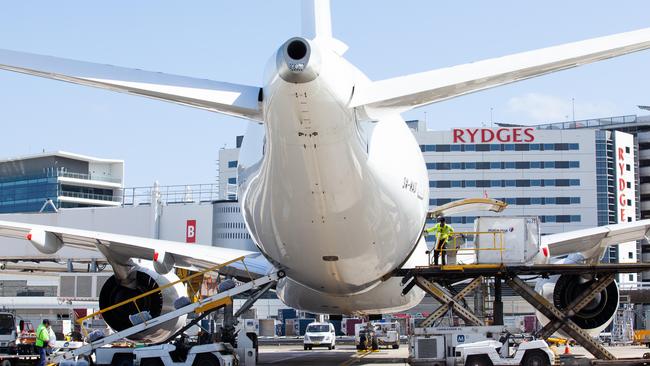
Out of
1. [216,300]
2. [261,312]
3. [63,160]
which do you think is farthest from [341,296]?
[63,160]

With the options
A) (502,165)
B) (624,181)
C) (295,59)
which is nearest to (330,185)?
(295,59)

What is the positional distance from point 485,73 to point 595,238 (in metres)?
12.8

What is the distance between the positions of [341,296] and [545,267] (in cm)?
506

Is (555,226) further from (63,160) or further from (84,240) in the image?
(84,240)

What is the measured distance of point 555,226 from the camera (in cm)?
10875

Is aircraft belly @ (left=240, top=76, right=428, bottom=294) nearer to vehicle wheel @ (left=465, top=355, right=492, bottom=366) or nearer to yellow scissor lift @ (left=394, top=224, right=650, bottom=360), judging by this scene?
yellow scissor lift @ (left=394, top=224, right=650, bottom=360)

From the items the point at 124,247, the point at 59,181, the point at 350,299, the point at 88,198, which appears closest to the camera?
the point at 350,299

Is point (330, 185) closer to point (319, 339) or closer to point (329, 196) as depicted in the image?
point (329, 196)

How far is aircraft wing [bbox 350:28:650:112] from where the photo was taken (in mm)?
12859

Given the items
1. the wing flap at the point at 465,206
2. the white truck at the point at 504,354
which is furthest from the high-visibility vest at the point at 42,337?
the white truck at the point at 504,354

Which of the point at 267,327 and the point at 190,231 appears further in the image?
the point at 190,231

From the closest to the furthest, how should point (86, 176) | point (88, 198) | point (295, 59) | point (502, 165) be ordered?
point (295, 59)
point (502, 165)
point (88, 198)
point (86, 176)

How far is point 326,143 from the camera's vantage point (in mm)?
14484

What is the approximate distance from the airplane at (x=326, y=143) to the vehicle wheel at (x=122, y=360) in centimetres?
205
